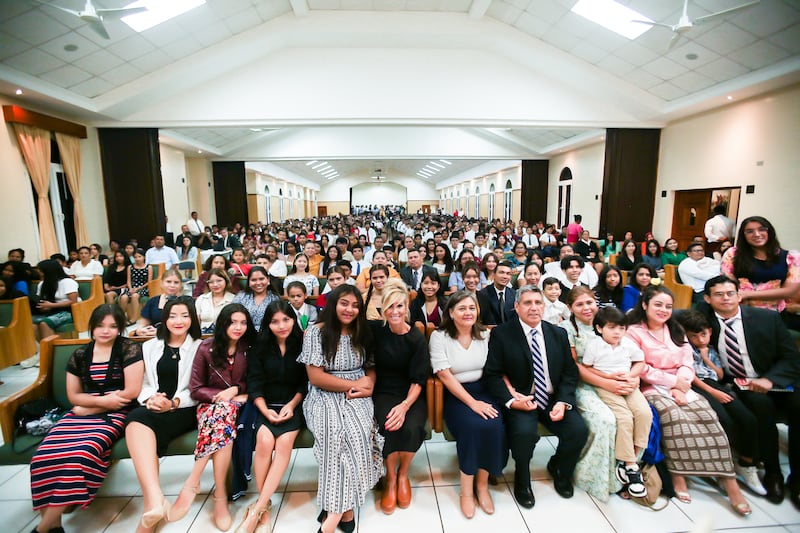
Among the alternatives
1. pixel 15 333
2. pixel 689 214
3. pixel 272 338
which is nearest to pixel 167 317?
pixel 272 338

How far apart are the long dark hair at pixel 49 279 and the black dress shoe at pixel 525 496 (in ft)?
18.2

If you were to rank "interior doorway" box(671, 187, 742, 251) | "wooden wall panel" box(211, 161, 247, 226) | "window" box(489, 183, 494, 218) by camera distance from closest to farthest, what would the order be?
"interior doorway" box(671, 187, 742, 251), "wooden wall panel" box(211, 161, 247, 226), "window" box(489, 183, 494, 218)

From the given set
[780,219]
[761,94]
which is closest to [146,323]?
[780,219]

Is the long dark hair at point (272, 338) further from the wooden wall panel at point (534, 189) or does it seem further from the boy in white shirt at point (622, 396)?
the wooden wall panel at point (534, 189)

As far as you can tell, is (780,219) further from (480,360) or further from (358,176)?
(358,176)

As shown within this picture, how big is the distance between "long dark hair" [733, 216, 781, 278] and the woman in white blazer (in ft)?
14.1

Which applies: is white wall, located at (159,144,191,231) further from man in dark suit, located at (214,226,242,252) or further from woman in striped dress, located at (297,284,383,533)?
woman in striped dress, located at (297,284,383,533)

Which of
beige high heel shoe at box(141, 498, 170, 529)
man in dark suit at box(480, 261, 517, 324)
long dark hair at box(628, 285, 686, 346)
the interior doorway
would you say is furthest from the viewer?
the interior doorway

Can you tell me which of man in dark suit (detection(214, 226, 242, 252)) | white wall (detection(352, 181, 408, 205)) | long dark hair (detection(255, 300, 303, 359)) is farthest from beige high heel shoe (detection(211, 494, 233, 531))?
white wall (detection(352, 181, 408, 205))

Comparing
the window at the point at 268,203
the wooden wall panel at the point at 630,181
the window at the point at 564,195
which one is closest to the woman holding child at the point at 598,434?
the wooden wall panel at the point at 630,181

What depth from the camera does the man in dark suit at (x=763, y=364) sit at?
7.85ft

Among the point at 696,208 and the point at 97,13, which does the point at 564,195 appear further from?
the point at 97,13

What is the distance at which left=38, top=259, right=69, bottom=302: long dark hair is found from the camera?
4621mm

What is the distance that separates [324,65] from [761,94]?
27.6 feet
